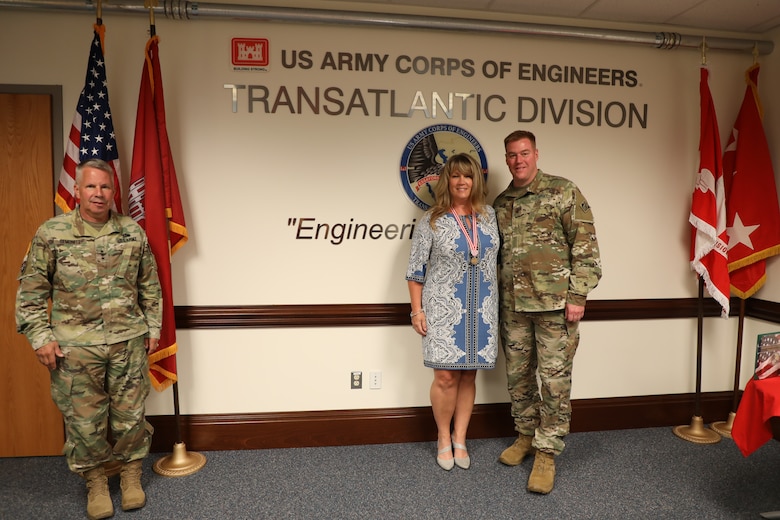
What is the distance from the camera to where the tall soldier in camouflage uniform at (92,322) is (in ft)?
6.87

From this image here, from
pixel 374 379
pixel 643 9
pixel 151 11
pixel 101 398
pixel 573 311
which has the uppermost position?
pixel 643 9

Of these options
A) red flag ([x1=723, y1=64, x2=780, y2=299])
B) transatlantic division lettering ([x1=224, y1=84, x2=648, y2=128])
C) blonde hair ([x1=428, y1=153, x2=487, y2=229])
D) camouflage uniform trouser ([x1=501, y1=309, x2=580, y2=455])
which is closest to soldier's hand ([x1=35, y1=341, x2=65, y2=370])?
transatlantic division lettering ([x1=224, y1=84, x2=648, y2=128])

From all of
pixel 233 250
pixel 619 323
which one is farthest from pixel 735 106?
pixel 233 250

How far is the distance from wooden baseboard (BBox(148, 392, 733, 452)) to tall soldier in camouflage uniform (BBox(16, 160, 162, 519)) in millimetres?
472

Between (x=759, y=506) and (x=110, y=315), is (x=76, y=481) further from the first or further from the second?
(x=759, y=506)

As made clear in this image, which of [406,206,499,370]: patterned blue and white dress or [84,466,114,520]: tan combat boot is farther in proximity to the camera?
[406,206,499,370]: patterned blue and white dress

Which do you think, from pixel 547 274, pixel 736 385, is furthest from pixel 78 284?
pixel 736 385

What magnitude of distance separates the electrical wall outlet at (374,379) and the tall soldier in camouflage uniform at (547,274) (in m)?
0.84

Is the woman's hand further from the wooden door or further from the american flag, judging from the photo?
the wooden door

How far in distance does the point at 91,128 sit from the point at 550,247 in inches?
91.6

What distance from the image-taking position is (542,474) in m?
2.42

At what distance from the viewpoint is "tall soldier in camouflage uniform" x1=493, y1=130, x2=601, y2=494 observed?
A: 2408 mm

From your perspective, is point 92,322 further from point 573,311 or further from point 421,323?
point 573,311

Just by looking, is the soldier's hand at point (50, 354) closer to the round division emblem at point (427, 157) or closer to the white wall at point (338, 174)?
the white wall at point (338, 174)
